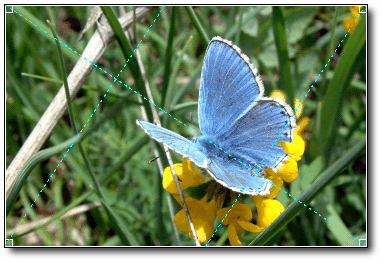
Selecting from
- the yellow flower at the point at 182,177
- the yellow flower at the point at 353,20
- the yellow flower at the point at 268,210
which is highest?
the yellow flower at the point at 353,20

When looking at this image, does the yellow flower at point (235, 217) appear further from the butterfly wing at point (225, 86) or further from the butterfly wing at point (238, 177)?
the butterfly wing at point (225, 86)

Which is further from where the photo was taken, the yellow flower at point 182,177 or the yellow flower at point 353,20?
the yellow flower at point 353,20

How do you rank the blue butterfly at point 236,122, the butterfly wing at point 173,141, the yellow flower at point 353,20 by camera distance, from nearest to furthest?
the butterfly wing at point 173,141 < the blue butterfly at point 236,122 < the yellow flower at point 353,20

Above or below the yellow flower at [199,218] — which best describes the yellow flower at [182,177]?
above

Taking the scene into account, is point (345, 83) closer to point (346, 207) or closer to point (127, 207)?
point (346, 207)

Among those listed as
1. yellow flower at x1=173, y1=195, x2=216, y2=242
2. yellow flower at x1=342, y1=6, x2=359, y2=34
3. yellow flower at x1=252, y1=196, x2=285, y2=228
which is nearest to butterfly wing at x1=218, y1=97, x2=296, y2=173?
yellow flower at x1=252, y1=196, x2=285, y2=228

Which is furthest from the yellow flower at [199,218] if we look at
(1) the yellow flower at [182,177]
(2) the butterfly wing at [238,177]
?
(2) the butterfly wing at [238,177]

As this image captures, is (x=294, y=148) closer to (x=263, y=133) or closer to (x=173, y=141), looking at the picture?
(x=263, y=133)
